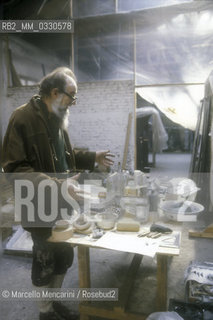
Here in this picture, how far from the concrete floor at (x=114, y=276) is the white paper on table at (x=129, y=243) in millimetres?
381

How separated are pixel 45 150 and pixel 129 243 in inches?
34.3

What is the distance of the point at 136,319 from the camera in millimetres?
1935

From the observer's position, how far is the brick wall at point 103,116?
670 centimetres

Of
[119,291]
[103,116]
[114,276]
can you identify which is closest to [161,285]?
[119,291]

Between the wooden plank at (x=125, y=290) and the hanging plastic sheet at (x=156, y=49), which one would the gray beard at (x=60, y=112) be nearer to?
the wooden plank at (x=125, y=290)

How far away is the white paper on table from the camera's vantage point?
62.3 inches

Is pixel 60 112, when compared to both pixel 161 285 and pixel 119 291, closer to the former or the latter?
pixel 161 285

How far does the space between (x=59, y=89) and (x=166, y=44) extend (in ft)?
17.5

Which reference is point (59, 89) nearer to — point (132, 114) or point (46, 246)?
point (46, 246)

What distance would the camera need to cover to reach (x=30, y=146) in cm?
181

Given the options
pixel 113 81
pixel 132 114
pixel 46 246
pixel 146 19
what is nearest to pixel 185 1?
pixel 146 19

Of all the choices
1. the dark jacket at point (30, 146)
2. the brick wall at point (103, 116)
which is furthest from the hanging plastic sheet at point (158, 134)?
the dark jacket at point (30, 146)

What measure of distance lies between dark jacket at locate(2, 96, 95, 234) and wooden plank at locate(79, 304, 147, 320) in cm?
81

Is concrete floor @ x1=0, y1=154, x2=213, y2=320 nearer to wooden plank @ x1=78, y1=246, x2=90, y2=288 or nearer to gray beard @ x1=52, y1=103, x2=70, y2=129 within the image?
wooden plank @ x1=78, y1=246, x2=90, y2=288
